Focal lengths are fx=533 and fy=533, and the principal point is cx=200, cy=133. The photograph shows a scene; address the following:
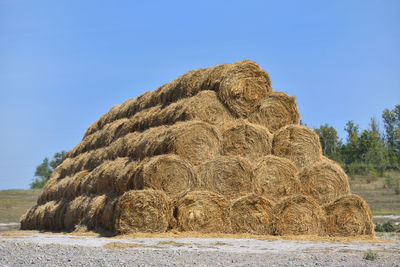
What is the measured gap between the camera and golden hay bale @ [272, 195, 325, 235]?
1115 centimetres

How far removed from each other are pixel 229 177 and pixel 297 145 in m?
2.18

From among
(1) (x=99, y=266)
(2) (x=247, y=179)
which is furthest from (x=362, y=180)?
(1) (x=99, y=266)

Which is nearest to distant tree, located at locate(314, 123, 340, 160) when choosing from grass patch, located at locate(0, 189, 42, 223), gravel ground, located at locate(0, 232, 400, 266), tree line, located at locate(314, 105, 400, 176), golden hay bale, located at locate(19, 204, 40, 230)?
tree line, located at locate(314, 105, 400, 176)

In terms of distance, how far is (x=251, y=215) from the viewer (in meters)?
11.1

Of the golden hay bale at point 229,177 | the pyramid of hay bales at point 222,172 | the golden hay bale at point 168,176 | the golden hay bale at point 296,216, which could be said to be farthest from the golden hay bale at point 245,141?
the golden hay bale at point 296,216

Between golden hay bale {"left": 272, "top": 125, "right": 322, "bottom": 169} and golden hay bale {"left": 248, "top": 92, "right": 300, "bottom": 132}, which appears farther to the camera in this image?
golden hay bale {"left": 248, "top": 92, "right": 300, "bottom": 132}

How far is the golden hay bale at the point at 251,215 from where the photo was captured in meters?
11.1

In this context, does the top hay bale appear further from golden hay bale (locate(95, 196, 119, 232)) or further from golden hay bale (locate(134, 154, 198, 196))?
golden hay bale (locate(95, 196, 119, 232))

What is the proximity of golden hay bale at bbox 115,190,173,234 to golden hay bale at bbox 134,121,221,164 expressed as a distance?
134 cm

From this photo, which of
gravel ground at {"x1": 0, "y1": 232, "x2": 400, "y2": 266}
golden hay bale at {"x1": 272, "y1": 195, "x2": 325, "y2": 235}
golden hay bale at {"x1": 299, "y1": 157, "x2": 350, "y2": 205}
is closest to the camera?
gravel ground at {"x1": 0, "y1": 232, "x2": 400, "y2": 266}

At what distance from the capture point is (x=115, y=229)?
1113 centimetres

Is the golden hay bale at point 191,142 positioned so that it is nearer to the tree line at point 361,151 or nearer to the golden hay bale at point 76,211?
the golden hay bale at point 76,211

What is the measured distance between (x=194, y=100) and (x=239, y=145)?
5.11 feet

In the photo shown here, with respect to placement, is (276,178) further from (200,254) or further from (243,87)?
(200,254)
